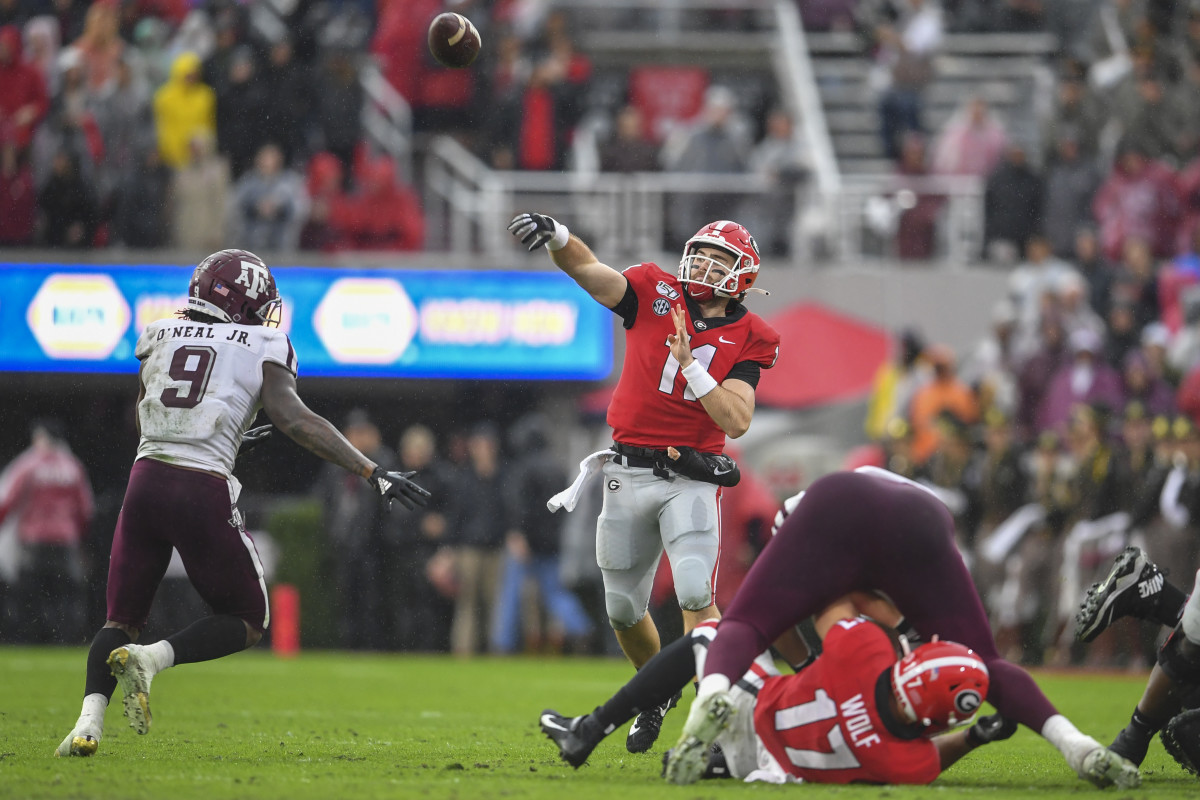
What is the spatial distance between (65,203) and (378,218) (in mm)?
3068

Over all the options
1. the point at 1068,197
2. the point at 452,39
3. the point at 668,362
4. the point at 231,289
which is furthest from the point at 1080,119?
the point at 231,289

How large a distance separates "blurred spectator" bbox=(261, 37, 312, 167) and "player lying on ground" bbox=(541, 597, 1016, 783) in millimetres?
12337

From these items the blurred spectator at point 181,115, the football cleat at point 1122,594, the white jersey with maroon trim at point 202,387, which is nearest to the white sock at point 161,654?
the white jersey with maroon trim at point 202,387

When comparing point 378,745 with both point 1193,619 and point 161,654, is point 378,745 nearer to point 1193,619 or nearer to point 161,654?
point 161,654

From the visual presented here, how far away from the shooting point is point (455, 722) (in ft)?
28.6

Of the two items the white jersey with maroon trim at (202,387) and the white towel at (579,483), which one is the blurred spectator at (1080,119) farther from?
the white jersey with maroon trim at (202,387)

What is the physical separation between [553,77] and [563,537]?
561 centimetres

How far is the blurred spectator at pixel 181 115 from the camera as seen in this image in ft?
56.0

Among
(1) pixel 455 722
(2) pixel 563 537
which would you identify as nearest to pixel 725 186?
(2) pixel 563 537

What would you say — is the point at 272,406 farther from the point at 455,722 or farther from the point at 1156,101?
the point at 1156,101

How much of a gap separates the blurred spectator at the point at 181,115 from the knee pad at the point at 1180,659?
12986 mm

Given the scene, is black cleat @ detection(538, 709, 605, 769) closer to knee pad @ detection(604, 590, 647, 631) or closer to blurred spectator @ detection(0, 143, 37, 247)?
knee pad @ detection(604, 590, 647, 631)

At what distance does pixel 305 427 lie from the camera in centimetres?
662

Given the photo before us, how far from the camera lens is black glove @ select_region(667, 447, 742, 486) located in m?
7.09
